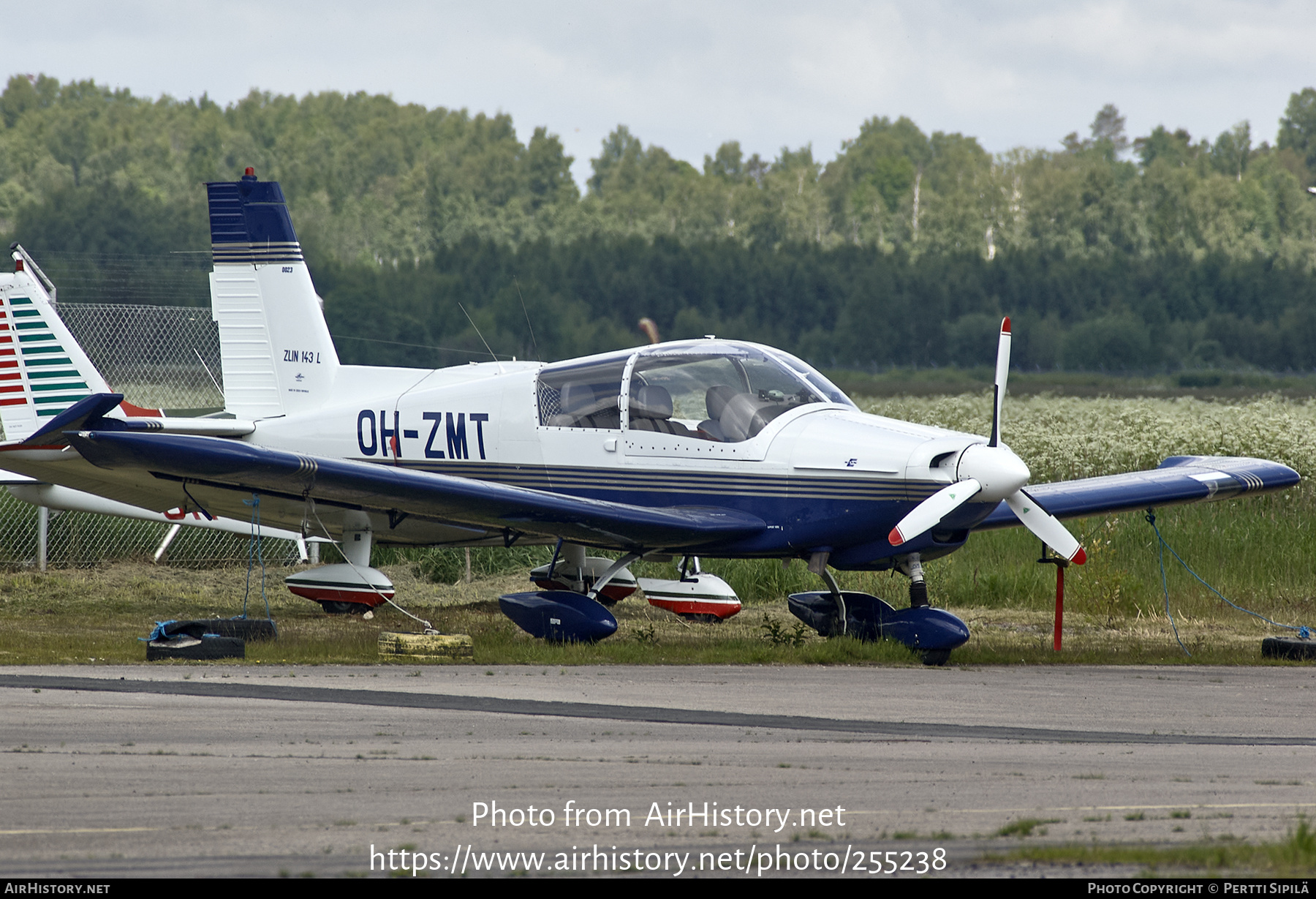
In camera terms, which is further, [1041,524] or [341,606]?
[341,606]

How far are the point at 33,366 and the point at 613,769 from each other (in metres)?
8.25

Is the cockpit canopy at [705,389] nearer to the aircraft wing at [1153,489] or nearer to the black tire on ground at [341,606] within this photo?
the aircraft wing at [1153,489]

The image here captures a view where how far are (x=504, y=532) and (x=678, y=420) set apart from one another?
5.10ft

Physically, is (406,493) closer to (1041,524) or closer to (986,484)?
(986,484)

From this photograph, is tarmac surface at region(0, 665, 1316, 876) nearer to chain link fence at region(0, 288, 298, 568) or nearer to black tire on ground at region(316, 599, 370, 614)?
black tire on ground at region(316, 599, 370, 614)

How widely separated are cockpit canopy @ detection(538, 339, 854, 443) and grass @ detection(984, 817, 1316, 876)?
6.17 metres

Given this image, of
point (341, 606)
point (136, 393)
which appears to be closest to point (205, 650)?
point (341, 606)

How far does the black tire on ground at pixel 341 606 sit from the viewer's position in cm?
1070

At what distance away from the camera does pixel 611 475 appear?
1059cm

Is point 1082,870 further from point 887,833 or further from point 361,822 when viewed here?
point 361,822

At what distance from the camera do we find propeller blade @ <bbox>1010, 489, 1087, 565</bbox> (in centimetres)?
951

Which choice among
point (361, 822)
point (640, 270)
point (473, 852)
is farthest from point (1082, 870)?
point (640, 270)

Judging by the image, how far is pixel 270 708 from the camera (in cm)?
693

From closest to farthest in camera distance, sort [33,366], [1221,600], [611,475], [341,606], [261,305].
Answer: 1. [611,475]
2. [341,606]
3. [33,366]
4. [261,305]
5. [1221,600]
